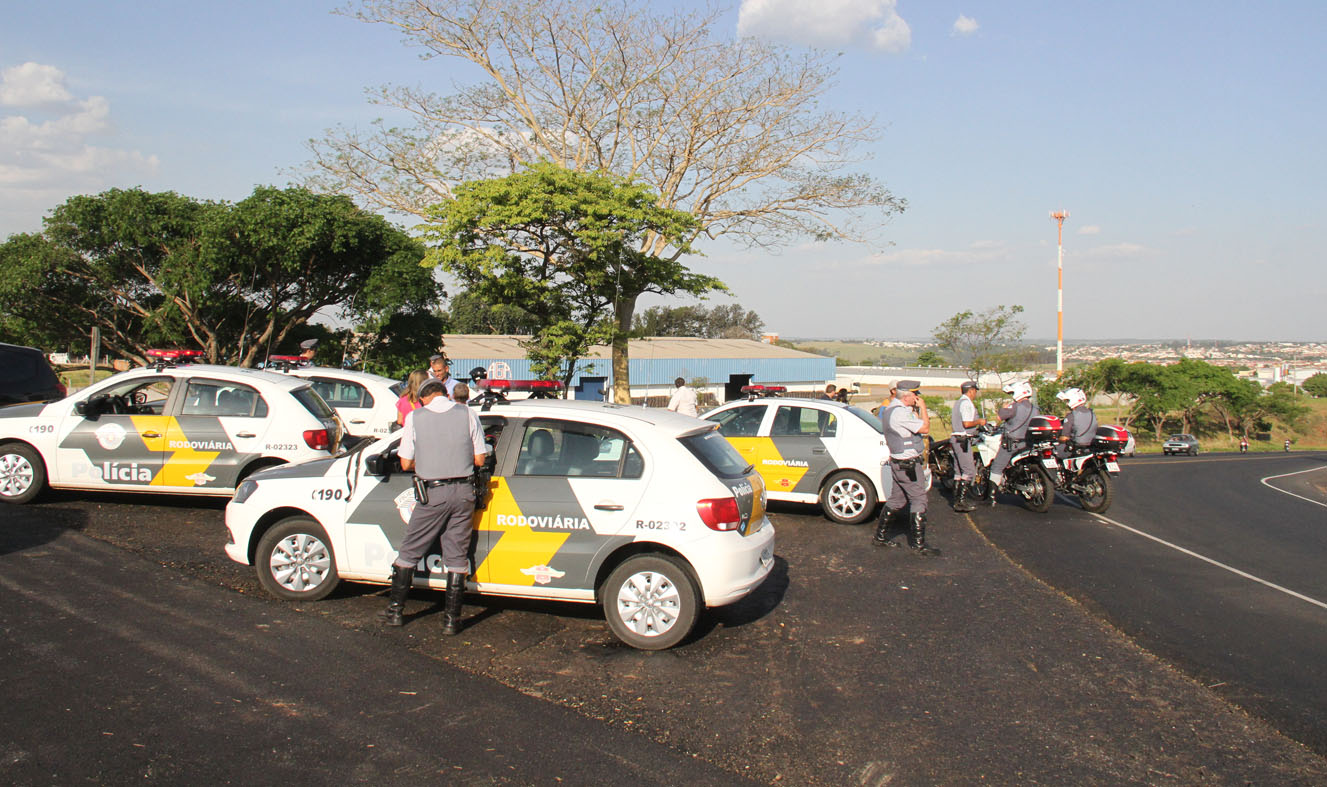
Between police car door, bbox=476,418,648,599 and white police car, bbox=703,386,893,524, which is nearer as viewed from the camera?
police car door, bbox=476,418,648,599

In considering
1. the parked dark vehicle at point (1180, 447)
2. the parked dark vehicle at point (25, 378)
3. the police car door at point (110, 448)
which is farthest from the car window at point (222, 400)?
the parked dark vehicle at point (1180, 447)

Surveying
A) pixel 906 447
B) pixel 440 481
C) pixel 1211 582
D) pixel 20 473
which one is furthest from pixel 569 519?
pixel 20 473

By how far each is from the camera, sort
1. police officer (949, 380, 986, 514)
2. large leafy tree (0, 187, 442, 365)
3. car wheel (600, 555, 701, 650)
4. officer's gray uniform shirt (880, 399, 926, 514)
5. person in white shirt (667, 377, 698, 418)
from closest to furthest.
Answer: car wheel (600, 555, 701, 650), officer's gray uniform shirt (880, 399, 926, 514), police officer (949, 380, 986, 514), person in white shirt (667, 377, 698, 418), large leafy tree (0, 187, 442, 365)

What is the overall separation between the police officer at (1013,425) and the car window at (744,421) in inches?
149

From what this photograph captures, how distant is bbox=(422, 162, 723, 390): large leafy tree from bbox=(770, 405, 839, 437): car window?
29.2 ft

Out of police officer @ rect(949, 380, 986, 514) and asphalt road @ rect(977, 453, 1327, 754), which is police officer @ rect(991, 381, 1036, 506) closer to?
police officer @ rect(949, 380, 986, 514)

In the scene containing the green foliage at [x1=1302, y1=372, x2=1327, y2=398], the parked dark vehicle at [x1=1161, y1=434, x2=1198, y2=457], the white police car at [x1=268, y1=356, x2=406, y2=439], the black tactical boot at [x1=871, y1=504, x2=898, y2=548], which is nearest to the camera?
the black tactical boot at [x1=871, y1=504, x2=898, y2=548]

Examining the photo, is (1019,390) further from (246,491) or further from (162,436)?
(162,436)

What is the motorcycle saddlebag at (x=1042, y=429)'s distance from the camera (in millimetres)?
12414

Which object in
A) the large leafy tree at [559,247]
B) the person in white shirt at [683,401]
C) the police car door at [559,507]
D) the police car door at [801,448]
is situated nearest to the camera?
the police car door at [559,507]

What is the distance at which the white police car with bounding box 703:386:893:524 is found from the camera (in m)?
10.6

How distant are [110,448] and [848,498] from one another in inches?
316

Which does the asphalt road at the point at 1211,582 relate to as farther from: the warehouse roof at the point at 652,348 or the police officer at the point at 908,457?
the warehouse roof at the point at 652,348

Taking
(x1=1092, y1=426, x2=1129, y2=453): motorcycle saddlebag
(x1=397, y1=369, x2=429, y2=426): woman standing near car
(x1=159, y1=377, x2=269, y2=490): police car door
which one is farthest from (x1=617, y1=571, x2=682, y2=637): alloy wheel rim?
(x1=1092, y1=426, x2=1129, y2=453): motorcycle saddlebag
